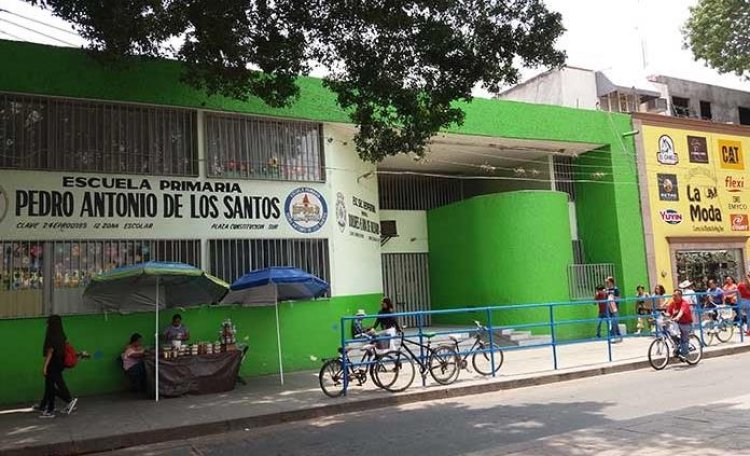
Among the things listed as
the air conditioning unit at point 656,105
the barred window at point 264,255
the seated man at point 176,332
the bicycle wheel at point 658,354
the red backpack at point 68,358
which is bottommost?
the bicycle wheel at point 658,354

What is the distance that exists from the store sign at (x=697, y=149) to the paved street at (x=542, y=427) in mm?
12018

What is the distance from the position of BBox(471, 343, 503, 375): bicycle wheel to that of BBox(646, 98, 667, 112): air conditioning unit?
631 inches

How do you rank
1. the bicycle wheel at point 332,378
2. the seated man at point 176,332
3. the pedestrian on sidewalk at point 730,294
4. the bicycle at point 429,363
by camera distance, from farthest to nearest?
the pedestrian on sidewalk at point 730,294, the seated man at point 176,332, the bicycle at point 429,363, the bicycle wheel at point 332,378

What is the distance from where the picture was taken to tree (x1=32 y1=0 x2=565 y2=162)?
9914 mm

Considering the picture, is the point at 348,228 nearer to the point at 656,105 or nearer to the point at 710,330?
the point at 710,330

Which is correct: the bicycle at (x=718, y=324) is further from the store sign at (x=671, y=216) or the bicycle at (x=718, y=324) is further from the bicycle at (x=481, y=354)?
the bicycle at (x=481, y=354)

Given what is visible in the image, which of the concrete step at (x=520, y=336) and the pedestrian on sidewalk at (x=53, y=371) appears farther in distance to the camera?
the concrete step at (x=520, y=336)

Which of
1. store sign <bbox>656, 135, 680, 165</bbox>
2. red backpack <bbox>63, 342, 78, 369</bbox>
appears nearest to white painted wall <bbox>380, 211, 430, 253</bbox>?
store sign <bbox>656, 135, 680, 165</bbox>

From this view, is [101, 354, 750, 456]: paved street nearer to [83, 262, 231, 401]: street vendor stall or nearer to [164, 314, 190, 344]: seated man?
[83, 262, 231, 401]: street vendor stall

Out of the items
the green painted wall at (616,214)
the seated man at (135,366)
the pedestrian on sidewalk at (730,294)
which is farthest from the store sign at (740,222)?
the seated man at (135,366)

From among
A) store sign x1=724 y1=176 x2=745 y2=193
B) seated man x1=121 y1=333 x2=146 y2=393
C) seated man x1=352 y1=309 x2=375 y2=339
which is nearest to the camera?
seated man x1=352 y1=309 x2=375 y2=339

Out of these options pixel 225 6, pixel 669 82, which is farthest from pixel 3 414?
pixel 669 82

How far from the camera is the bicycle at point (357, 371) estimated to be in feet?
34.1

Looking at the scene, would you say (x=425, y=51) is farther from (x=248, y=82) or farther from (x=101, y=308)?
(x=101, y=308)
